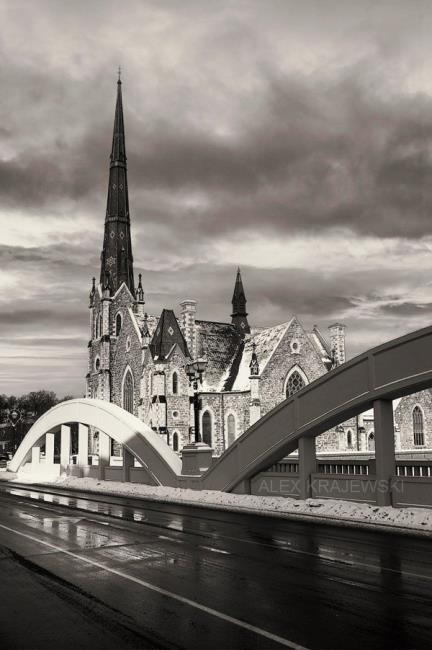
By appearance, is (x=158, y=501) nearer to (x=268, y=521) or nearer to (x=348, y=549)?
(x=268, y=521)

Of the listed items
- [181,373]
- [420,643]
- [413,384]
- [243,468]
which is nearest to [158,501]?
[243,468]

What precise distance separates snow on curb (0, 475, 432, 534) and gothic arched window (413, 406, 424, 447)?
3270cm

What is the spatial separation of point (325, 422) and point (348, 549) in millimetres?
5451

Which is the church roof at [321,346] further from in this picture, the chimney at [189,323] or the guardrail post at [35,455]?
the guardrail post at [35,455]

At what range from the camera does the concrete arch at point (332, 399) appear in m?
13.3

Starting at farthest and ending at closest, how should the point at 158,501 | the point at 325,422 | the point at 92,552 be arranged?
1. the point at 158,501
2. the point at 325,422
3. the point at 92,552

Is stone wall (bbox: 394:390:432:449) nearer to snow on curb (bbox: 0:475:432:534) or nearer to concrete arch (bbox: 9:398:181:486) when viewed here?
concrete arch (bbox: 9:398:181:486)

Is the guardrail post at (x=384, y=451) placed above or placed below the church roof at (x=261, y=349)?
below

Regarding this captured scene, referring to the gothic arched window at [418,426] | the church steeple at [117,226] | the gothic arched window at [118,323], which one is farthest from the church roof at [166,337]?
the gothic arched window at [418,426]

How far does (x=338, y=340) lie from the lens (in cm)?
5425

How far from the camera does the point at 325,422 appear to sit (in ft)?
49.8

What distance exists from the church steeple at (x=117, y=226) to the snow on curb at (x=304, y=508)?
36508 mm

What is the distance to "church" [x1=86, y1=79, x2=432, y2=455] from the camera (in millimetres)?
44969

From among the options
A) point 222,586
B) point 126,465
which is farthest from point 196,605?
point 126,465
